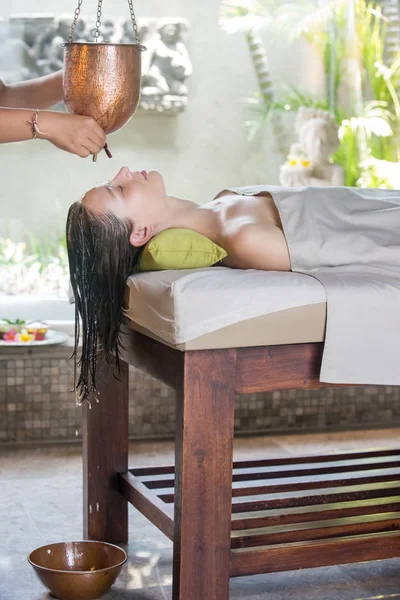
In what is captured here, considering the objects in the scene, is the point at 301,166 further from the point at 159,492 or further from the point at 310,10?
the point at 159,492

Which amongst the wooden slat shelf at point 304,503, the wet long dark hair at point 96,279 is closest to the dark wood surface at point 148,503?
the wooden slat shelf at point 304,503

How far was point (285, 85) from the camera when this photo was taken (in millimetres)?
4855

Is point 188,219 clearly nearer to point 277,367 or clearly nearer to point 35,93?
point 277,367

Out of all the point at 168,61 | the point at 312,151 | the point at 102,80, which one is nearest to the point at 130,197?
the point at 102,80

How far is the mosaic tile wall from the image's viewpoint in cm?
395

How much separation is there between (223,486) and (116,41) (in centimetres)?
303

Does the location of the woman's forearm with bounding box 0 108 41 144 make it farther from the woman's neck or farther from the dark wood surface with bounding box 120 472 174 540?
the dark wood surface with bounding box 120 472 174 540

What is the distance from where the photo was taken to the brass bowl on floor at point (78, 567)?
239cm

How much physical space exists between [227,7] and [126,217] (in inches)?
98.6

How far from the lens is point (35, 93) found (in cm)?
306

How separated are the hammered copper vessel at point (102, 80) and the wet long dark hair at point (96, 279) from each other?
0.26m

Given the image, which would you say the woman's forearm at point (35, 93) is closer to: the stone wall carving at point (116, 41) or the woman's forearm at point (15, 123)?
the woman's forearm at point (15, 123)

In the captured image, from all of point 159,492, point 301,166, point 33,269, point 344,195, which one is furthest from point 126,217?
point 301,166

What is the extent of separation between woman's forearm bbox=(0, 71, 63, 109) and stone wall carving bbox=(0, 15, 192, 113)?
1447 mm
